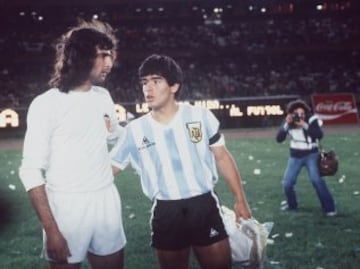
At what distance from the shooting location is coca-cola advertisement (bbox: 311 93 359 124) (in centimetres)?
2820

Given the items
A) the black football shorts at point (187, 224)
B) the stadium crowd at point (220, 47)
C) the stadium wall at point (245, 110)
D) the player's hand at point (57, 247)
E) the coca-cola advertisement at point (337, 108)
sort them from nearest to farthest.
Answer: the player's hand at point (57, 247), the black football shorts at point (187, 224), the stadium wall at point (245, 110), the coca-cola advertisement at point (337, 108), the stadium crowd at point (220, 47)

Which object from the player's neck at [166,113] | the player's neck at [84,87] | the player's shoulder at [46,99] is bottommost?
the player's neck at [166,113]

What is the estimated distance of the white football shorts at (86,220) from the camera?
362cm

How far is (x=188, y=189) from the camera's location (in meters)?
4.15

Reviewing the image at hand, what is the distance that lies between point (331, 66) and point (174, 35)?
43.0 ft

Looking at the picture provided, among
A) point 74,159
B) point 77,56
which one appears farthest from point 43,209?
point 77,56

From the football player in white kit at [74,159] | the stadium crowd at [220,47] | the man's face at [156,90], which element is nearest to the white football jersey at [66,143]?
the football player in white kit at [74,159]

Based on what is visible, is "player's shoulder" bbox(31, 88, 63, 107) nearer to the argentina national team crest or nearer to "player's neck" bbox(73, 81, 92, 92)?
"player's neck" bbox(73, 81, 92, 92)

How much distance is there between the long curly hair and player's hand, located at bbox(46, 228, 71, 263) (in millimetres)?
931

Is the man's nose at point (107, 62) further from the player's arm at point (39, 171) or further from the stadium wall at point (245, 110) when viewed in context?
the stadium wall at point (245, 110)

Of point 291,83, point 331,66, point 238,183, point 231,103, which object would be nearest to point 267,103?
point 231,103

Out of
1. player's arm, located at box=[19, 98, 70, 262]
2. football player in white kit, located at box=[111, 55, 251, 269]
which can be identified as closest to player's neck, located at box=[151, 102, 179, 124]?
football player in white kit, located at box=[111, 55, 251, 269]

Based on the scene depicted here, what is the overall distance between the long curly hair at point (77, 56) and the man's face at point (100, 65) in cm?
2

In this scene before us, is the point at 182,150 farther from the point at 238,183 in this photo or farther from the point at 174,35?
the point at 174,35
